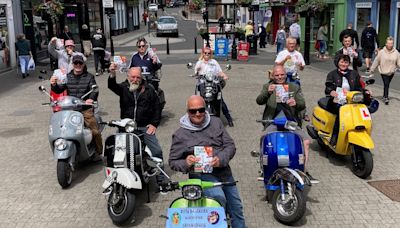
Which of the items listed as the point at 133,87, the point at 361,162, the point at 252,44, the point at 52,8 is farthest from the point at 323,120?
the point at 52,8

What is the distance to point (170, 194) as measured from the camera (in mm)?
6508

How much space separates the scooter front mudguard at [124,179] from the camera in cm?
548

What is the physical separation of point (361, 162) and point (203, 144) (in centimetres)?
331

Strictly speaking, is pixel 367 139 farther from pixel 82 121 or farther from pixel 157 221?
pixel 82 121

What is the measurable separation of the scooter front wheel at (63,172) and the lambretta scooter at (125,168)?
1000mm

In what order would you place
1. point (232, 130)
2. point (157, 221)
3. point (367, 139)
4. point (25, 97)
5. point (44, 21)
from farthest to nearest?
point (44, 21) < point (25, 97) < point (232, 130) < point (367, 139) < point (157, 221)

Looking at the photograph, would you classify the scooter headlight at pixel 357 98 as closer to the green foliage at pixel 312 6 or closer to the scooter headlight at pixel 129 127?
the scooter headlight at pixel 129 127

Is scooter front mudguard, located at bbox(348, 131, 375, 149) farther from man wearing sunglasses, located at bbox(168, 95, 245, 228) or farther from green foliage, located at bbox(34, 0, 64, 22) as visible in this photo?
green foliage, located at bbox(34, 0, 64, 22)

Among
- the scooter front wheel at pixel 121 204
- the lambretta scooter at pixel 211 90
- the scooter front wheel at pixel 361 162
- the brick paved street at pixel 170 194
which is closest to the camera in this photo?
the scooter front wheel at pixel 121 204

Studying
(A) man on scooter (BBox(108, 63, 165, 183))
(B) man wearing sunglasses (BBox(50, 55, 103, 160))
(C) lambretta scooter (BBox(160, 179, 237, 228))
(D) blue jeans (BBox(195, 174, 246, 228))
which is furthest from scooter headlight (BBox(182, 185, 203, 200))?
(B) man wearing sunglasses (BBox(50, 55, 103, 160))

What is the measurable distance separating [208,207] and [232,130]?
5.89 m

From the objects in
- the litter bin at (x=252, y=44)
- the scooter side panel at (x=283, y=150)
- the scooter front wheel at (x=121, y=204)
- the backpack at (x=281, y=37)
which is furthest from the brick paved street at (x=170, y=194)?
the litter bin at (x=252, y=44)

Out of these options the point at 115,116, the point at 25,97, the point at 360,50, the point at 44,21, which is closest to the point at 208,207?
the point at 115,116

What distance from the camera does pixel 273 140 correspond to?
5746 millimetres
